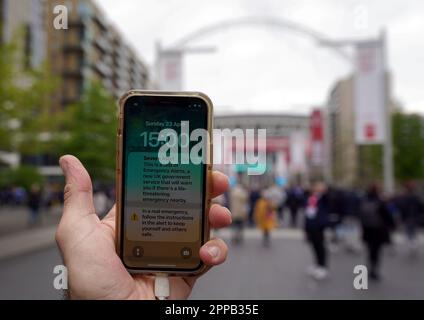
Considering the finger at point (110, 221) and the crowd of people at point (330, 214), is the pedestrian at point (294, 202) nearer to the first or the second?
the crowd of people at point (330, 214)

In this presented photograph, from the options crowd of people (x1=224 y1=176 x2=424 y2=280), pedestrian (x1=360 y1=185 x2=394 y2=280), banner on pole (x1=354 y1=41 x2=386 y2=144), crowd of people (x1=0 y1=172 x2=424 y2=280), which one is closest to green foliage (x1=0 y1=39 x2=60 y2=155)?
crowd of people (x1=0 y1=172 x2=424 y2=280)

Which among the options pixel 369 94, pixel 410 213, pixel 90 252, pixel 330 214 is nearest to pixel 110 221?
pixel 90 252

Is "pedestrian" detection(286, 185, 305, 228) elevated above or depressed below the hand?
below

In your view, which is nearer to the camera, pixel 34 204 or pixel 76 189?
pixel 76 189

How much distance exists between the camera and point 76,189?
4.98ft

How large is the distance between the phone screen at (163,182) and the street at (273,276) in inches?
115

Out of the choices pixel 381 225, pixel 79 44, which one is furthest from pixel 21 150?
pixel 79 44

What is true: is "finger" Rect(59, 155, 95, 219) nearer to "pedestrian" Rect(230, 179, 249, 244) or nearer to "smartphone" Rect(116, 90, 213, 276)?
"smartphone" Rect(116, 90, 213, 276)

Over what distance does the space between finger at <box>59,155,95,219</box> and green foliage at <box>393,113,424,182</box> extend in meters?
34.6

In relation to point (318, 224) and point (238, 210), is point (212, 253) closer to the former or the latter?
point (318, 224)

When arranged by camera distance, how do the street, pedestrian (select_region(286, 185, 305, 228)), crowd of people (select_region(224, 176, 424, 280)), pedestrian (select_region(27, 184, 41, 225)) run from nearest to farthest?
the street < crowd of people (select_region(224, 176, 424, 280)) < pedestrian (select_region(286, 185, 305, 228)) < pedestrian (select_region(27, 184, 41, 225))

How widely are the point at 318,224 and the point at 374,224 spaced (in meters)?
1.12

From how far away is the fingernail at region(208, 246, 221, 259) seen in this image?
1431mm

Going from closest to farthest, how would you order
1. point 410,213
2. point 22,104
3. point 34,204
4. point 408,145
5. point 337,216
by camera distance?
point 410,213
point 337,216
point 22,104
point 34,204
point 408,145
